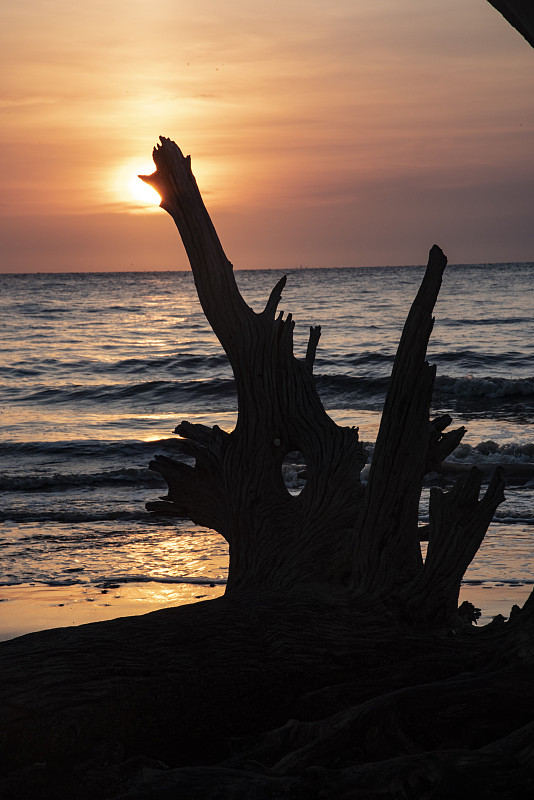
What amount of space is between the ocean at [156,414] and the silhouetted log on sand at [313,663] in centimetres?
301

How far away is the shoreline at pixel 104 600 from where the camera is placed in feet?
21.9

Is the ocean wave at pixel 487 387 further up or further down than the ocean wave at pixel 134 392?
further up

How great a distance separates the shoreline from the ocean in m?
0.15

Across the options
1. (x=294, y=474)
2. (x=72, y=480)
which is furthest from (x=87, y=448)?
(x=294, y=474)

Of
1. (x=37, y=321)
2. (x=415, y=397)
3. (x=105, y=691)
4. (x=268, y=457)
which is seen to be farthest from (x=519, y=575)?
(x=37, y=321)

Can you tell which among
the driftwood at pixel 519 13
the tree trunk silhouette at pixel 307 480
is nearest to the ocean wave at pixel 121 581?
the tree trunk silhouette at pixel 307 480

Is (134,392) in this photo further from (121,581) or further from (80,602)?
(80,602)

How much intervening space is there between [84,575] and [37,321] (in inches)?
1581

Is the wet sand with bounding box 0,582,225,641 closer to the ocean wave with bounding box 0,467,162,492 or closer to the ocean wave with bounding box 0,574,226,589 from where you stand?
the ocean wave with bounding box 0,574,226,589

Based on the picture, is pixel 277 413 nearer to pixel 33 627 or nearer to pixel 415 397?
pixel 415 397

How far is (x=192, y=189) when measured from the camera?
555 centimetres

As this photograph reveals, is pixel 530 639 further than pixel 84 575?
No

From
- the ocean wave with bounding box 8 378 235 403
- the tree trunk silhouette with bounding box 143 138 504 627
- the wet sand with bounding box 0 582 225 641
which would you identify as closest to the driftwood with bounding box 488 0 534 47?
the tree trunk silhouette with bounding box 143 138 504 627

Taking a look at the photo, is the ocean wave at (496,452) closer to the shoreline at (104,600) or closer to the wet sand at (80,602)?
the shoreline at (104,600)
